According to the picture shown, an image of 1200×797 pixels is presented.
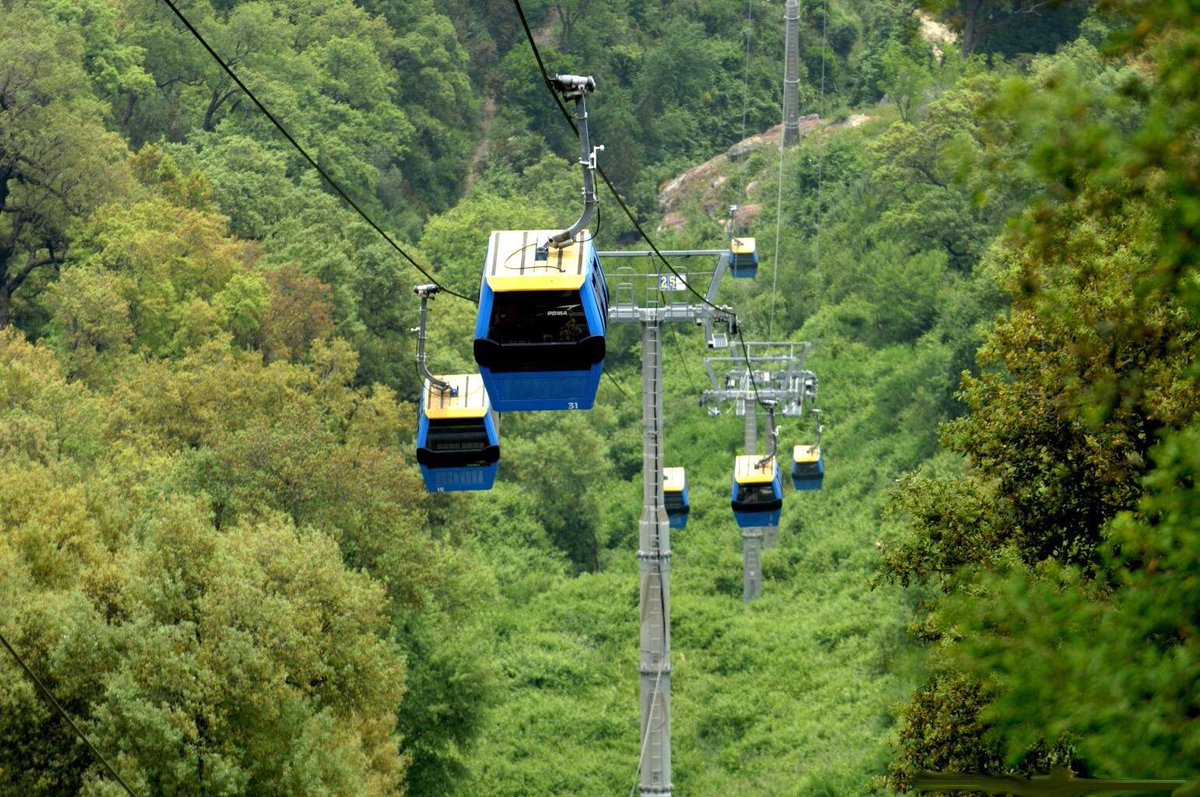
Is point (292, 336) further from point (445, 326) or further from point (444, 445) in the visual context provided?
point (444, 445)

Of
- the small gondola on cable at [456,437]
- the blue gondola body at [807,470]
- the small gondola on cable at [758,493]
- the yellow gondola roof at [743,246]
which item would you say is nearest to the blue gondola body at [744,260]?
the yellow gondola roof at [743,246]

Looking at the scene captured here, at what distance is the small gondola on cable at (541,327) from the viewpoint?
73.0 ft

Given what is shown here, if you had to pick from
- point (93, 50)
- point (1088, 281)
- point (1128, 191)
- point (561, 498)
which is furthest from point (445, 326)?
point (1128, 191)

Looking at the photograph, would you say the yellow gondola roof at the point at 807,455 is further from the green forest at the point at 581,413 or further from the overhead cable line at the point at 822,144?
the overhead cable line at the point at 822,144

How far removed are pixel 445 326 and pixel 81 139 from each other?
441 inches

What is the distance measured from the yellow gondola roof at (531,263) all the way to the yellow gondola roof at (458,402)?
222 inches

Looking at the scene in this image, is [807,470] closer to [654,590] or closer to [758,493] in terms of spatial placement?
[758,493]

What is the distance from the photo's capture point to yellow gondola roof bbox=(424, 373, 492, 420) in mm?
28828

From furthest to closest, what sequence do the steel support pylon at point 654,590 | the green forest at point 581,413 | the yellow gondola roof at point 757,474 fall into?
the yellow gondola roof at point 757,474
the steel support pylon at point 654,590
the green forest at point 581,413

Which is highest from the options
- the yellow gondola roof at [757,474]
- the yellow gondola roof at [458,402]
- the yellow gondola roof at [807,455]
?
the yellow gondola roof at [458,402]

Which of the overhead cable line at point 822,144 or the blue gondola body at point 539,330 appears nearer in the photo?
the blue gondola body at point 539,330

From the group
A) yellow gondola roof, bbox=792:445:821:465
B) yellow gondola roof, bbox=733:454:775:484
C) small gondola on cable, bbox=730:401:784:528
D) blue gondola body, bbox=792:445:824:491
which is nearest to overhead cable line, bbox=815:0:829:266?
yellow gondola roof, bbox=792:445:821:465

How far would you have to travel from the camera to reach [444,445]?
94.7ft

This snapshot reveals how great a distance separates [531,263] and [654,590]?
5.03m
